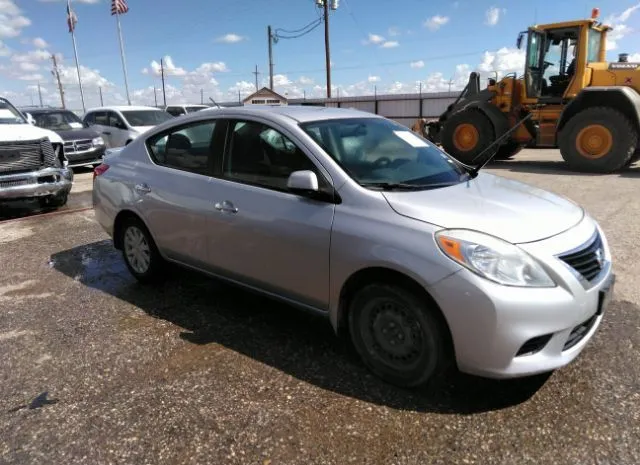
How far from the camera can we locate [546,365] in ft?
8.43

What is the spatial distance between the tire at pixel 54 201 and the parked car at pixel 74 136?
3577 mm

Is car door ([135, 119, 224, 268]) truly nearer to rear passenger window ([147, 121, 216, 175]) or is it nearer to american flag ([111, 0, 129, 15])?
rear passenger window ([147, 121, 216, 175])

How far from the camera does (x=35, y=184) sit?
7.69 metres

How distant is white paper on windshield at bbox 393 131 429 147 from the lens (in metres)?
3.83

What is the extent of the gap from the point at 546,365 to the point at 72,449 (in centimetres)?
244

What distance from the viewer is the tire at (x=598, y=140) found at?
10.7 m

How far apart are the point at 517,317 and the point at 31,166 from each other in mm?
7740

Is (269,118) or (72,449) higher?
(269,118)

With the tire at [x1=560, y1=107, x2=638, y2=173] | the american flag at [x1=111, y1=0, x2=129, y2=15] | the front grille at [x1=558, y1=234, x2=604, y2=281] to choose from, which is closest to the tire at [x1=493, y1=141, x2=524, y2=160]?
the tire at [x1=560, y1=107, x2=638, y2=173]

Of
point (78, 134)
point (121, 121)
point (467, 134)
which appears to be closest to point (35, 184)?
point (78, 134)

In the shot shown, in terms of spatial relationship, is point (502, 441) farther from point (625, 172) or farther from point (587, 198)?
point (625, 172)

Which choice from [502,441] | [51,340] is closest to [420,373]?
[502,441]

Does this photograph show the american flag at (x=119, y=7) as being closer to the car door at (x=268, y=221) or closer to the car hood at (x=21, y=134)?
the car hood at (x=21, y=134)

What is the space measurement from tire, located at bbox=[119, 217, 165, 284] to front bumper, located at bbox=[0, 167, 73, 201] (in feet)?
12.6
